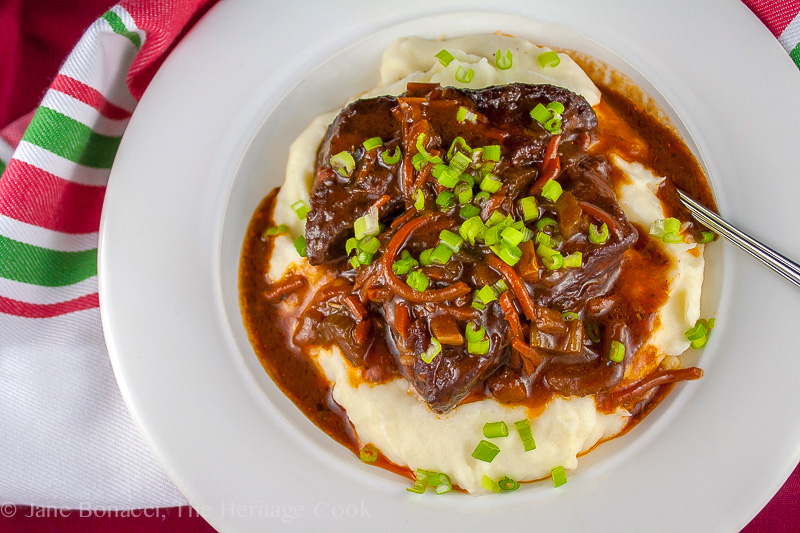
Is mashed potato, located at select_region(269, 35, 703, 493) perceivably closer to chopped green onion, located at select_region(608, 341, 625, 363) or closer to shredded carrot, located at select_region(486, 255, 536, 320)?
chopped green onion, located at select_region(608, 341, 625, 363)

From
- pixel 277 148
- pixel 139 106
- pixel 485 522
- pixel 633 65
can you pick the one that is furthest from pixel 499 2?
pixel 485 522

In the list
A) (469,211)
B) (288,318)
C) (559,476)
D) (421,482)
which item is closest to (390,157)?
(469,211)

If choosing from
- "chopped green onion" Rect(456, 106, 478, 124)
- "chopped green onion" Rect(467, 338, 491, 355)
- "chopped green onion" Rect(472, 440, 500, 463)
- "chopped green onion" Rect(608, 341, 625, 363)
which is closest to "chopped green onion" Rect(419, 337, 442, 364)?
"chopped green onion" Rect(467, 338, 491, 355)

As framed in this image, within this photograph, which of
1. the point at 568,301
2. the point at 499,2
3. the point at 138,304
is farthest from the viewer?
the point at 499,2

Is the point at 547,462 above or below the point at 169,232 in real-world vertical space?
below

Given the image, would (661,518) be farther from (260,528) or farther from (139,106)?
(139,106)

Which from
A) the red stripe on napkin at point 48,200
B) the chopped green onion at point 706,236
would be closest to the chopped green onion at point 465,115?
the chopped green onion at point 706,236
